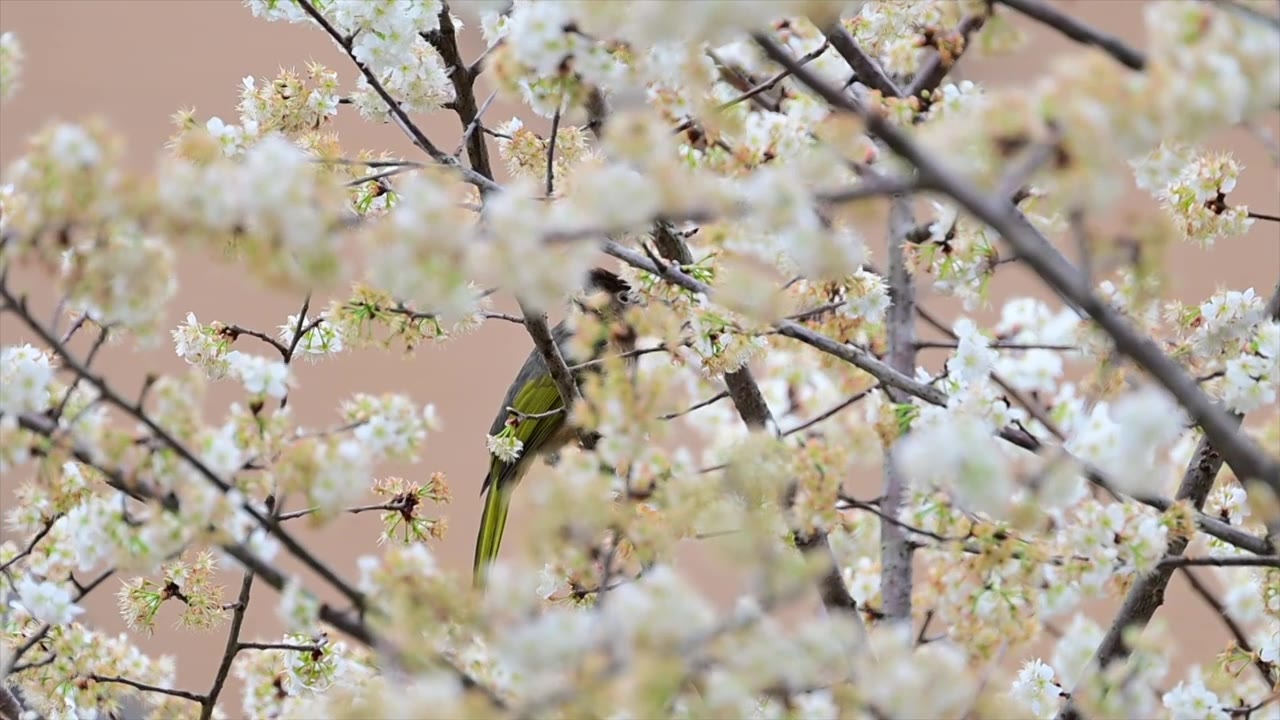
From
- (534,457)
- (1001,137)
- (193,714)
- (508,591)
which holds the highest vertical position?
(534,457)

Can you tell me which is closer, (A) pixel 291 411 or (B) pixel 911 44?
(A) pixel 291 411

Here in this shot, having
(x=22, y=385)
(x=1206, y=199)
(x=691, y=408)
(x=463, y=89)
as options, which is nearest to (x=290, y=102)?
(x=463, y=89)

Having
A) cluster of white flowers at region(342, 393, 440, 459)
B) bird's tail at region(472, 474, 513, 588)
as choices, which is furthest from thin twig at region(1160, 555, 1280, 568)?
bird's tail at region(472, 474, 513, 588)

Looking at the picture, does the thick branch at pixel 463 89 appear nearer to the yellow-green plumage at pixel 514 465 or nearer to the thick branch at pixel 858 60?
the thick branch at pixel 858 60

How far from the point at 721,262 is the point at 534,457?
3.72ft

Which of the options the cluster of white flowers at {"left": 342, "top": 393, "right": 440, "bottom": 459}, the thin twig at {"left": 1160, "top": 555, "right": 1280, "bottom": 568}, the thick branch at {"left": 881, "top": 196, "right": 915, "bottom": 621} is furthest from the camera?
the thick branch at {"left": 881, "top": 196, "right": 915, "bottom": 621}

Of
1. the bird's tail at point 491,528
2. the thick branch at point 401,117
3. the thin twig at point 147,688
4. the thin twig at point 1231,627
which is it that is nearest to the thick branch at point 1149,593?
the thin twig at point 1231,627

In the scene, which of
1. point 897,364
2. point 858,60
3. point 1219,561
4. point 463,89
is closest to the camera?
point 1219,561

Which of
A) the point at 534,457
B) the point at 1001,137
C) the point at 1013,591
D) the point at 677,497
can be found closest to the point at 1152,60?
the point at 1001,137

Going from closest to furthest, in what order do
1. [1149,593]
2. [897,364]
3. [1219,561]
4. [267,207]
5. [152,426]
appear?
[267,207] → [152,426] → [1219,561] → [1149,593] → [897,364]

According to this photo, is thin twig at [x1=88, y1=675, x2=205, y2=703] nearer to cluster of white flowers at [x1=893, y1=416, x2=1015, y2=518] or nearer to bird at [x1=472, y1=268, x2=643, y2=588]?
bird at [x1=472, y1=268, x2=643, y2=588]

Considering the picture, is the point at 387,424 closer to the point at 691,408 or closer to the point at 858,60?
the point at 691,408

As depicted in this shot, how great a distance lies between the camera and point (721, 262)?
3.95 ft

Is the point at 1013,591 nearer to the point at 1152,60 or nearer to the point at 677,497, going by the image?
the point at 677,497
